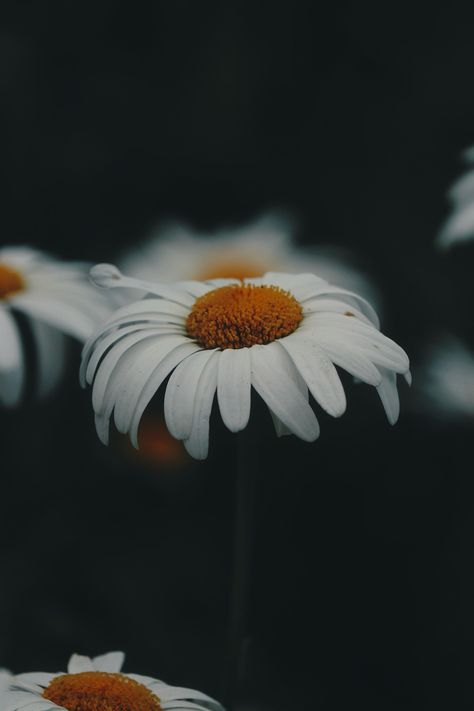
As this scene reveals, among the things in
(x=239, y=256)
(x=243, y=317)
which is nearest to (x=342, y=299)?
(x=243, y=317)

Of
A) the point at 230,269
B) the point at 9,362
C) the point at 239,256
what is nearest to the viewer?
the point at 9,362

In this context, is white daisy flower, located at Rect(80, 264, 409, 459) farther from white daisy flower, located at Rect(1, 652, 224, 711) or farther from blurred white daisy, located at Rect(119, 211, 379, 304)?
blurred white daisy, located at Rect(119, 211, 379, 304)

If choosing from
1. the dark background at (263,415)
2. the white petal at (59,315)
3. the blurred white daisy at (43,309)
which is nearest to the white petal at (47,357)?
the blurred white daisy at (43,309)

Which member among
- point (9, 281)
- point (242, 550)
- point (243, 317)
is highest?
point (9, 281)

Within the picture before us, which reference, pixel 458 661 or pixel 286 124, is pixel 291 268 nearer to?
pixel 286 124

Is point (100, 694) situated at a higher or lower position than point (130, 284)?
lower

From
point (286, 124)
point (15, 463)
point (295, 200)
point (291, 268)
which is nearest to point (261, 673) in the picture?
point (15, 463)

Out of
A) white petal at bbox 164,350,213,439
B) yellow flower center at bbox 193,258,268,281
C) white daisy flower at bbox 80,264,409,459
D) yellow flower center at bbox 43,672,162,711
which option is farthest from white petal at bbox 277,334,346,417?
yellow flower center at bbox 193,258,268,281

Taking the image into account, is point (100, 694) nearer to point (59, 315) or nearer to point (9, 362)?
point (9, 362)

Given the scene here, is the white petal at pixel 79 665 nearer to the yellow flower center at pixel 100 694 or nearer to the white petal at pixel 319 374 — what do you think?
the yellow flower center at pixel 100 694
